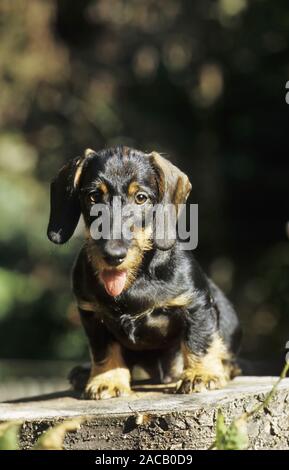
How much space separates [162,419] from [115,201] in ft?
4.14

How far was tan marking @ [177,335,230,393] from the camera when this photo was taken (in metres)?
5.21

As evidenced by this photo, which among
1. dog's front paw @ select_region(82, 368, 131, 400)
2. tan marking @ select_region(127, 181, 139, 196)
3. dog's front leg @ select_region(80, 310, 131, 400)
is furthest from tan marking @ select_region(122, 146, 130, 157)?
dog's front paw @ select_region(82, 368, 131, 400)

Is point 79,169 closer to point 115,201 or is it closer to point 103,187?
point 103,187

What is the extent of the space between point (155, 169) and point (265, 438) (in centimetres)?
169

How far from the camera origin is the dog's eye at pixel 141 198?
16.7 ft

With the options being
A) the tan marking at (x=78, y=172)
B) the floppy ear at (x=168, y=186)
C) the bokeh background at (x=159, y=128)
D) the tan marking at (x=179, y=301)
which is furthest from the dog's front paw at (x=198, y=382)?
the bokeh background at (x=159, y=128)

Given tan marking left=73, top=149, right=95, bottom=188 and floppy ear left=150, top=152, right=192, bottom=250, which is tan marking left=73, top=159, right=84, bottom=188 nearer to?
tan marking left=73, top=149, right=95, bottom=188

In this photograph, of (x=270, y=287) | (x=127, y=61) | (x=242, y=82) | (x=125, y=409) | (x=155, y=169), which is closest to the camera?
(x=125, y=409)

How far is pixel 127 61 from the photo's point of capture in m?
14.2

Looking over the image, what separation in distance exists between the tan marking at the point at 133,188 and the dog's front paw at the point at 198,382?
3.84 feet

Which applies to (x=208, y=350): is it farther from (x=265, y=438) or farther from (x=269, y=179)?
(x=269, y=179)

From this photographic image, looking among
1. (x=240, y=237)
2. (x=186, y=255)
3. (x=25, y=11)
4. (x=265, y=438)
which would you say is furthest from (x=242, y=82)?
(x=265, y=438)

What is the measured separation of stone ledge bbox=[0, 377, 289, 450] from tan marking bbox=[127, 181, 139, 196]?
1202 mm

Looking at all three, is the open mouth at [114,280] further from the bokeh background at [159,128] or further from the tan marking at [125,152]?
the bokeh background at [159,128]
